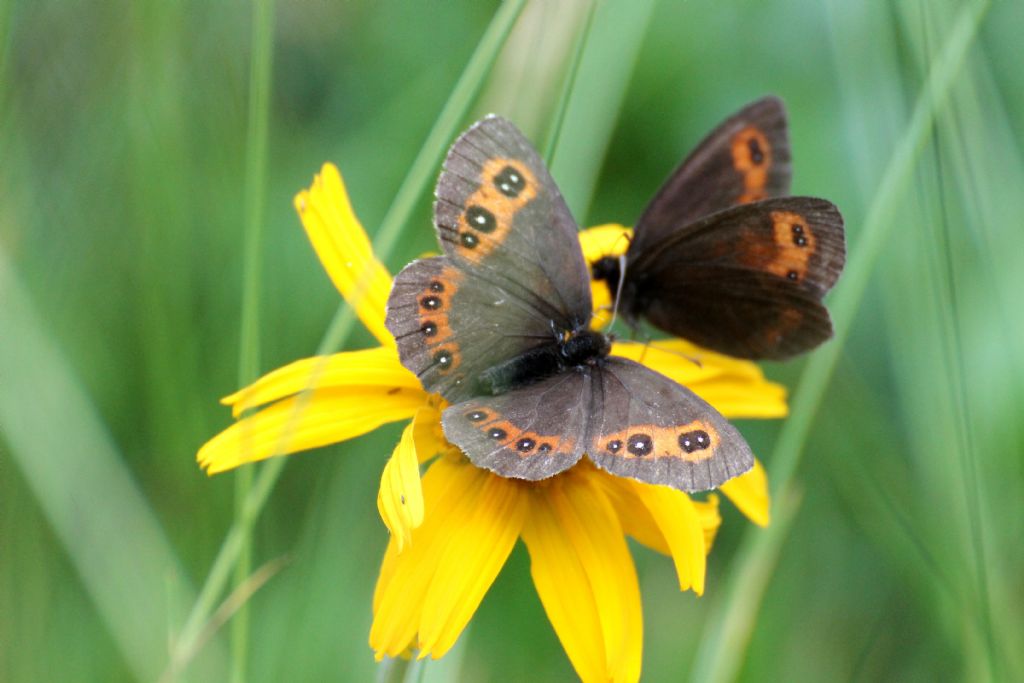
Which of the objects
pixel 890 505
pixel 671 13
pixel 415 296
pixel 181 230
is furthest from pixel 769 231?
pixel 671 13

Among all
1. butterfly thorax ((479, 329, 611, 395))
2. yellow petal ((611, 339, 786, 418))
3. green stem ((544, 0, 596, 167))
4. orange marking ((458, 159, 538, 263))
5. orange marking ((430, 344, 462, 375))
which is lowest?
yellow petal ((611, 339, 786, 418))

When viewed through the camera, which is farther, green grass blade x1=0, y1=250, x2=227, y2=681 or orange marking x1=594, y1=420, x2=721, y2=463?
green grass blade x1=0, y1=250, x2=227, y2=681

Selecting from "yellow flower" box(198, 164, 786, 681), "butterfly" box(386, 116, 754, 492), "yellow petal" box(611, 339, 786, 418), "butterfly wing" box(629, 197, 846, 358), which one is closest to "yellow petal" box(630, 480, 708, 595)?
"yellow flower" box(198, 164, 786, 681)

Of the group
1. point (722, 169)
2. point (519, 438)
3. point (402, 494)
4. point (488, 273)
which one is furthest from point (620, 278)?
point (402, 494)

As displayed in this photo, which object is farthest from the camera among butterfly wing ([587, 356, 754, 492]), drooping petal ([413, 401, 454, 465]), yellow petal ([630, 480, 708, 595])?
drooping petal ([413, 401, 454, 465])

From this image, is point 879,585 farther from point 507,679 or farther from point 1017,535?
point 507,679

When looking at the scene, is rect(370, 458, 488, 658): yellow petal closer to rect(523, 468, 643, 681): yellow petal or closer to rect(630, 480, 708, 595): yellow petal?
rect(523, 468, 643, 681): yellow petal

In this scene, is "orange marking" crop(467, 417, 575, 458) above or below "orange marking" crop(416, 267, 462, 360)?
below
